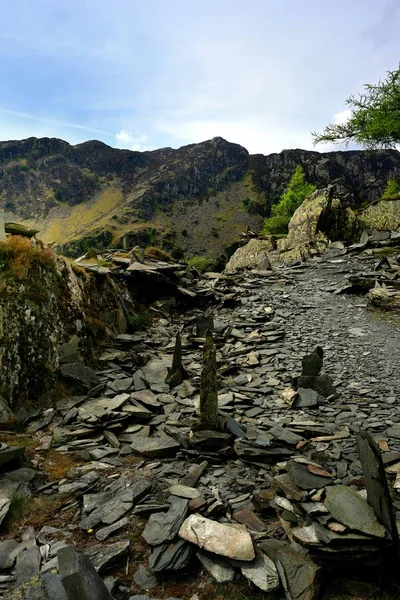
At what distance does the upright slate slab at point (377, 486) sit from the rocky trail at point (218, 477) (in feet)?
0.08

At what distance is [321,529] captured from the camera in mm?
4703

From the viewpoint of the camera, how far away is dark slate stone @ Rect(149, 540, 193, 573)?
4641 millimetres

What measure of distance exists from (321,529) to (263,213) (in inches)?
7910

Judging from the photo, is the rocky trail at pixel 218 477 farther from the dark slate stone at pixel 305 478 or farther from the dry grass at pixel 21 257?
the dry grass at pixel 21 257

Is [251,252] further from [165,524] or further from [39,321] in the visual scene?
[165,524]

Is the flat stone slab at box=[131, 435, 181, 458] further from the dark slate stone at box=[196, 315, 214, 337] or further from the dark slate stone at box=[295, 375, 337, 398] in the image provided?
the dark slate stone at box=[196, 315, 214, 337]

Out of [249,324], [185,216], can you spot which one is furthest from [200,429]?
[185,216]

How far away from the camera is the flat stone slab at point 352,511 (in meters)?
4.57

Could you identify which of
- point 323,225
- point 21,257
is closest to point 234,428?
point 21,257

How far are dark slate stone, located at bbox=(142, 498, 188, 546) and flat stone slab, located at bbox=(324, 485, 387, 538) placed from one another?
7.54 feet

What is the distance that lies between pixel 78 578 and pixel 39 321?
8.89 m

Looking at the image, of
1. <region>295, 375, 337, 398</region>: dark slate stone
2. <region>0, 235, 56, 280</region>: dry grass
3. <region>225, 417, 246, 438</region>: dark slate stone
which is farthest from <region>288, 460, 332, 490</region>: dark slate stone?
<region>0, 235, 56, 280</region>: dry grass

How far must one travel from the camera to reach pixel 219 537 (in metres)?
4.92

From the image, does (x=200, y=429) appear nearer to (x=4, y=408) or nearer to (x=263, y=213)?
(x=4, y=408)
